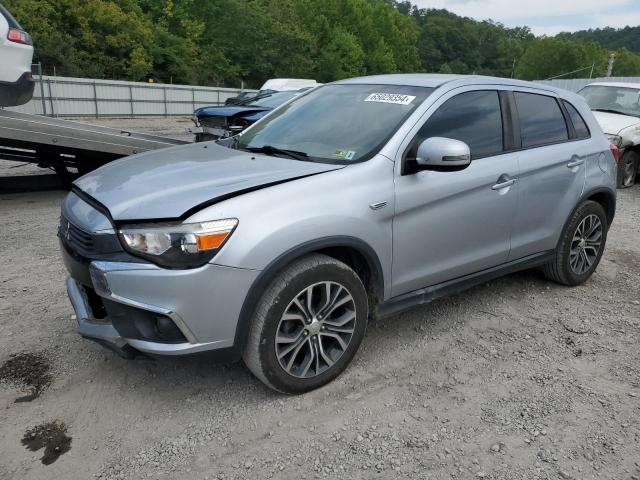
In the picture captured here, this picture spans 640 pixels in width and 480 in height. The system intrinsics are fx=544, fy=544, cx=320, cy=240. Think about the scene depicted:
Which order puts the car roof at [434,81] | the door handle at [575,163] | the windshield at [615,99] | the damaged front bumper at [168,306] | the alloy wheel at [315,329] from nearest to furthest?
the damaged front bumper at [168,306]
the alloy wheel at [315,329]
the car roof at [434,81]
the door handle at [575,163]
the windshield at [615,99]

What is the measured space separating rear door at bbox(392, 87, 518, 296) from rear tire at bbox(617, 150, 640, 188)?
6.94 meters

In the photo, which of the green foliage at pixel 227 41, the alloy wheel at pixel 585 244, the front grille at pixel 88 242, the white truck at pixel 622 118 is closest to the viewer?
the front grille at pixel 88 242

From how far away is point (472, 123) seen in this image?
366 centimetres

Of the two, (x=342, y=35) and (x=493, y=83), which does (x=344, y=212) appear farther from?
(x=342, y=35)

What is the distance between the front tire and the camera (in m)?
2.76

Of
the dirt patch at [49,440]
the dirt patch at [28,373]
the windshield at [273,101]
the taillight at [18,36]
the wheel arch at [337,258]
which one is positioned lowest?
the dirt patch at [49,440]

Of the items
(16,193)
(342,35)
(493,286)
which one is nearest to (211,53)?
(342,35)

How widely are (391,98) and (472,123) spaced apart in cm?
59

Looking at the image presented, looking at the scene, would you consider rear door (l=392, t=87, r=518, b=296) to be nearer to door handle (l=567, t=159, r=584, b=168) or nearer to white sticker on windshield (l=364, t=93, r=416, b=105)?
white sticker on windshield (l=364, t=93, r=416, b=105)

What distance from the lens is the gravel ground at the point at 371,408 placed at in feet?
8.29

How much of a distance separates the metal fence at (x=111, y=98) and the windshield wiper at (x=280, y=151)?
20.0 m

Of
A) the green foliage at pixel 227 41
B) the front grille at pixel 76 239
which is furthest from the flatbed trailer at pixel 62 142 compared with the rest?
the green foliage at pixel 227 41

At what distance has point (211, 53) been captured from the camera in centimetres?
5169

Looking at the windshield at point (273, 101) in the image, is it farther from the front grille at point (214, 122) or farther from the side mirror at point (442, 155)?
the side mirror at point (442, 155)
